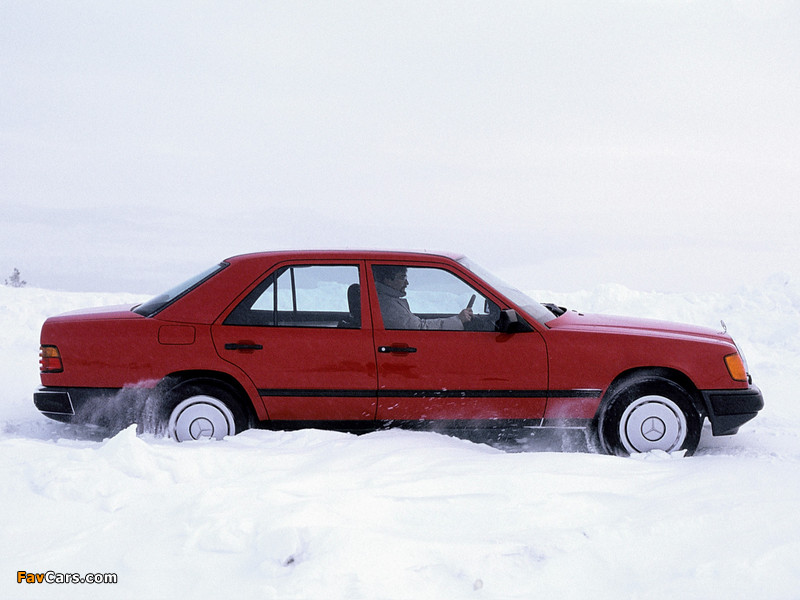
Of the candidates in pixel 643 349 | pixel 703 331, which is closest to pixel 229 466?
pixel 643 349

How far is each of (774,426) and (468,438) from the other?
3147 millimetres

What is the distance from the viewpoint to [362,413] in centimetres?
498

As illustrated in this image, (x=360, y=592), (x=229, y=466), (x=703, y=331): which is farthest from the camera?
(x=703, y=331)

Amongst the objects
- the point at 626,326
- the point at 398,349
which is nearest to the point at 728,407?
the point at 626,326

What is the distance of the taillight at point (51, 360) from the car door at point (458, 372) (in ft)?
7.93

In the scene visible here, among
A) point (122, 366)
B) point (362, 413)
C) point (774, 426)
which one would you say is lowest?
point (774, 426)

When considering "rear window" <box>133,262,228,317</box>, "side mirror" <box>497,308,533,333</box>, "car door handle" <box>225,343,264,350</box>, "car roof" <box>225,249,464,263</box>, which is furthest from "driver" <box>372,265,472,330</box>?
"rear window" <box>133,262,228,317</box>

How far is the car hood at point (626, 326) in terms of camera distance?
519 centimetres

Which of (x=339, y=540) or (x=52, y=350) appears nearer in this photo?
(x=339, y=540)

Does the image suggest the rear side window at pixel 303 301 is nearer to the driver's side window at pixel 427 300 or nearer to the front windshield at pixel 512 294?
the driver's side window at pixel 427 300

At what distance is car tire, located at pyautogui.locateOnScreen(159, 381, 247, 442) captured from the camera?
16.3ft

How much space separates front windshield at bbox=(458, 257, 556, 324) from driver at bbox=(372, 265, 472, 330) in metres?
0.32

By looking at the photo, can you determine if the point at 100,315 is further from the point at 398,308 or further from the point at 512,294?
the point at 512,294

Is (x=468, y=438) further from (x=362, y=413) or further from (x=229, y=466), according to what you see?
(x=229, y=466)
